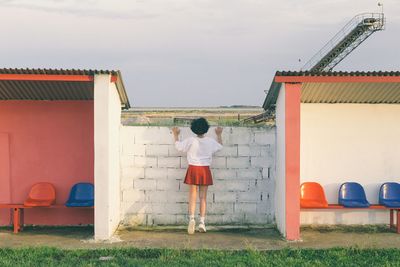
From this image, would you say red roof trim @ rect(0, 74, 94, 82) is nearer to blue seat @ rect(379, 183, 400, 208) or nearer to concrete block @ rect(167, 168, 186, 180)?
concrete block @ rect(167, 168, 186, 180)

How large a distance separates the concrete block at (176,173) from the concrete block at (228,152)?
0.68 metres

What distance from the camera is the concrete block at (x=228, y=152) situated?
11.2 m

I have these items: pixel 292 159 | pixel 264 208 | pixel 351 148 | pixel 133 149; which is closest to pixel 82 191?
pixel 133 149

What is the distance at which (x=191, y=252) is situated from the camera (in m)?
8.87

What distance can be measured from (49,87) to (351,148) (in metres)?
5.39

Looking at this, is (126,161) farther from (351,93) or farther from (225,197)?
(351,93)

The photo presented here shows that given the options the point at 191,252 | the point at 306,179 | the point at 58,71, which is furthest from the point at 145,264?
the point at 306,179

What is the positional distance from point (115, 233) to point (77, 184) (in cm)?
124

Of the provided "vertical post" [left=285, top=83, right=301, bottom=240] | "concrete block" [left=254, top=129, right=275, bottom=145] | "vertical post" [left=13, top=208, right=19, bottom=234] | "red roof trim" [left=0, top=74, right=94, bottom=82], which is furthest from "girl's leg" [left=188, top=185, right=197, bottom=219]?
"vertical post" [left=13, top=208, right=19, bottom=234]

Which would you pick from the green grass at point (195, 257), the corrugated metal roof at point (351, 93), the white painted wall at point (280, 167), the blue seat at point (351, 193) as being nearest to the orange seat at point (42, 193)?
the green grass at point (195, 257)

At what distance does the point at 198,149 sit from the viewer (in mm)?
10758

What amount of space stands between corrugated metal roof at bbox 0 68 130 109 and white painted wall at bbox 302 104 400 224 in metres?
3.53

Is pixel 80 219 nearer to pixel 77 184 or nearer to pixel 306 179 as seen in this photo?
pixel 77 184

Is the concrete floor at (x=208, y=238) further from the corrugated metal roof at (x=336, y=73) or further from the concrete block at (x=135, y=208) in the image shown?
the corrugated metal roof at (x=336, y=73)
